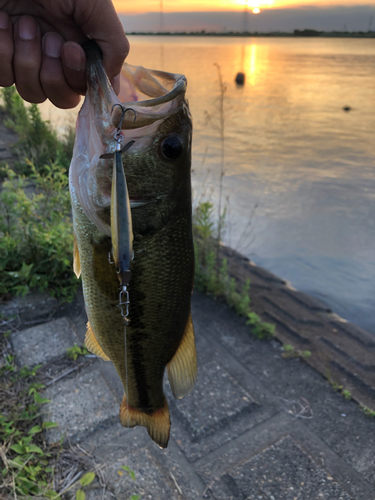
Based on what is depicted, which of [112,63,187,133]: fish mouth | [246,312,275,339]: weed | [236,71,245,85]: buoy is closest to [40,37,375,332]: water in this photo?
[246,312,275,339]: weed

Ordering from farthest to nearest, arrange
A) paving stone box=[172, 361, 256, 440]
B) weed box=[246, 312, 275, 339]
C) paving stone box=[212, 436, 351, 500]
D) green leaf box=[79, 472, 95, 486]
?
1. weed box=[246, 312, 275, 339]
2. paving stone box=[172, 361, 256, 440]
3. paving stone box=[212, 436, 351, 500]
4. green leaf box=[79, 472, 95, 486]

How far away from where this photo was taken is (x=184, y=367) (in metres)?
1.60

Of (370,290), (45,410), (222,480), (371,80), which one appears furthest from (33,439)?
(371,80)

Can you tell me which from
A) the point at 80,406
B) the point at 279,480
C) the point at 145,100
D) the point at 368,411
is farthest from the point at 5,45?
the point at 368,411

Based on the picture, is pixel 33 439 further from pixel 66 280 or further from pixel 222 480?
pixel 66 280

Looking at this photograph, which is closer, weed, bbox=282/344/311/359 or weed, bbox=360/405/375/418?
weed, bbox=360/405/375/418

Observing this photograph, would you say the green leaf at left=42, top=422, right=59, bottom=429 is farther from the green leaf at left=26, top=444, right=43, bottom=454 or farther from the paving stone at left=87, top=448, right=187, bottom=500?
the paving stone at left=87, top=448, right=187, bottom=500

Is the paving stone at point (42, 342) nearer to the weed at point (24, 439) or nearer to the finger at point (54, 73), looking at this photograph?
the weed at point (24, 439)

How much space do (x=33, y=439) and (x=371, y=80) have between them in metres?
34.3

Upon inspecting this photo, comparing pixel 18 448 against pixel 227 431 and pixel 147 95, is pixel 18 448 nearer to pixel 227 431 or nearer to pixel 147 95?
pixel 227 431

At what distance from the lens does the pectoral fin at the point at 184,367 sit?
158 cm

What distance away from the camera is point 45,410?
2.66 metres

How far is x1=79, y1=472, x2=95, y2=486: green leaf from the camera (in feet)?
7.09

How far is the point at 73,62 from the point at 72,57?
2 cm
